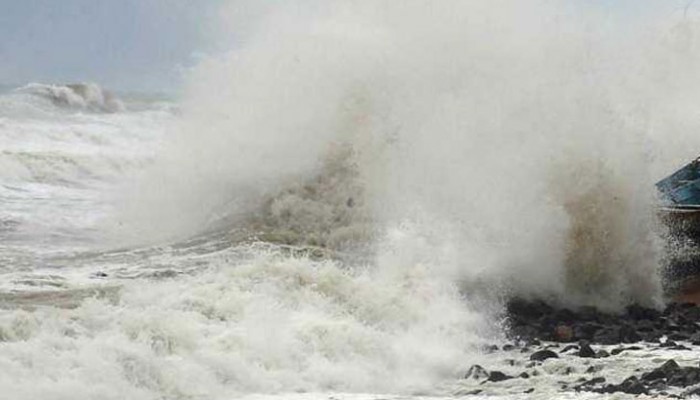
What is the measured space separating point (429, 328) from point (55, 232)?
294 inches

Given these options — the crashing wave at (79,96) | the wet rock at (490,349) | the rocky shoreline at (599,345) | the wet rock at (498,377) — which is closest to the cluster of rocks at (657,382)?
the rocky shoreline at (599,345)

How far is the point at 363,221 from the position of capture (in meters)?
13.9

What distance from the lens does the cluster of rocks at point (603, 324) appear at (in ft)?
33.2

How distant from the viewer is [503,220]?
1270cm

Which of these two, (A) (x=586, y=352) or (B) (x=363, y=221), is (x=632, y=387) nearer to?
(A) (x=586, y=352)

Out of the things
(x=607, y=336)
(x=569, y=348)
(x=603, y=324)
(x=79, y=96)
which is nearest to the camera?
(x=569, y=348)

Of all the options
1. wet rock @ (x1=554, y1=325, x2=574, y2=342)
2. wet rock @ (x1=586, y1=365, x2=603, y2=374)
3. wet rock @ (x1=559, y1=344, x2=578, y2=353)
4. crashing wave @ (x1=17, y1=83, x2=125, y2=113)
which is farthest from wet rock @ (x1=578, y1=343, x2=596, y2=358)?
crashing wave @ (x1=17, y1=83, x2=125, y2=113)

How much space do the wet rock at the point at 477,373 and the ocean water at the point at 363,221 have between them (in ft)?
0.32

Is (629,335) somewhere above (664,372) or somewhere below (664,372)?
above

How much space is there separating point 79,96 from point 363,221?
3202 centimetres

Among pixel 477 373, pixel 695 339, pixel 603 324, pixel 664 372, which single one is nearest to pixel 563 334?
pixel 603 324

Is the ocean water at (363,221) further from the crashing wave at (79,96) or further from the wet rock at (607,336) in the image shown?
the crashing wave at (79,96)

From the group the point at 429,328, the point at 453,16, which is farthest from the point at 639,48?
the point at 429,328

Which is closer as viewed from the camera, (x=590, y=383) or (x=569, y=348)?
(x=590, y=383)
